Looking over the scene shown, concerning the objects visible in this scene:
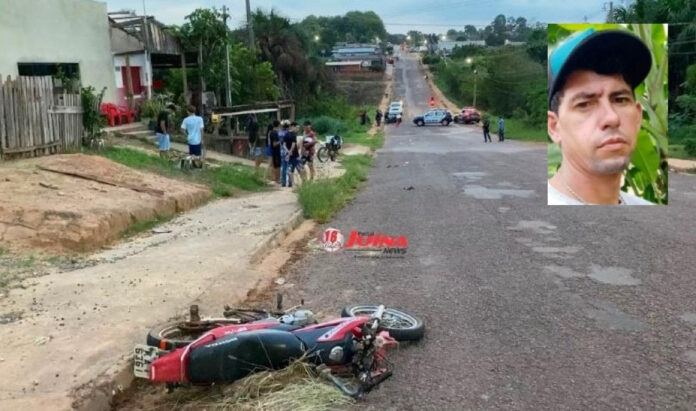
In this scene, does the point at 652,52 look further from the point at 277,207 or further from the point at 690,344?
the point at 277,207

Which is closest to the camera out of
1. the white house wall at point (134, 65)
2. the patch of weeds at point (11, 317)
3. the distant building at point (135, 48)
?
the patch of weeds at point (11, 317)

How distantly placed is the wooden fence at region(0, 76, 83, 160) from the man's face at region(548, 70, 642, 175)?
35.4ft

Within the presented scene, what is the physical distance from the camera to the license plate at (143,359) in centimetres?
452

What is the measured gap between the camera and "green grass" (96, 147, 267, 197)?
15488 mm

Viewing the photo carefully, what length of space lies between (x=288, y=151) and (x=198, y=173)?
216 cm

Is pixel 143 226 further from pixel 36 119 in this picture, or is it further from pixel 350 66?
pixel 350 66

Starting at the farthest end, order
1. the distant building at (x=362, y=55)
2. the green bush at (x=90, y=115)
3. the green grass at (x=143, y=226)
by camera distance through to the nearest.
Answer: the distant building at (x=362, y=55) < the green bush at (x=90, y=115) < the green grass at (x=143, y=226)

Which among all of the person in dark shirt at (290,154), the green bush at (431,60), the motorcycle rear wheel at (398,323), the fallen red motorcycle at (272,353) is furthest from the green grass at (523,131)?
the green bush at (431,60)

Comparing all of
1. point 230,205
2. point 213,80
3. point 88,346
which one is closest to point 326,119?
point 213,80

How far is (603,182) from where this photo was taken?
660 centimetres

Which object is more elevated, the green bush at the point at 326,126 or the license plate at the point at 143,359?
the green bush at the point at 326,126

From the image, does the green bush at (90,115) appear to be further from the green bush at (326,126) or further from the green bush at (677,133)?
the green bush at (326,126)

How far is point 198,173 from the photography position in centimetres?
1658

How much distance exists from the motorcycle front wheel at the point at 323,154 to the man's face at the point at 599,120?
2203 cm
